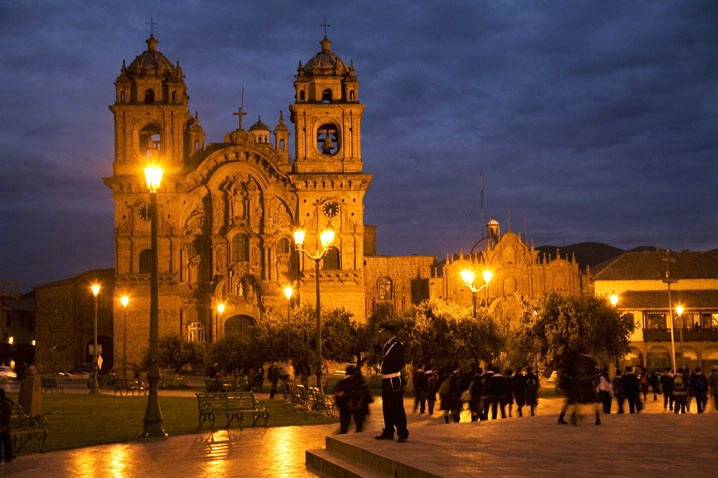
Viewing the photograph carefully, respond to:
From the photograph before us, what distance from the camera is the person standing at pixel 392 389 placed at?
13.6m

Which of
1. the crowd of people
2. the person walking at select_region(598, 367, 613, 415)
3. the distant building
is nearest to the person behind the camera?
the crowd of people

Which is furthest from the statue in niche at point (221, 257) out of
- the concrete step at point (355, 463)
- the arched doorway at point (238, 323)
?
the concrete step at point (355, 463)

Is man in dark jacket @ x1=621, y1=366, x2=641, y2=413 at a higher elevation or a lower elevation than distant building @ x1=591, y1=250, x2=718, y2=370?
lower

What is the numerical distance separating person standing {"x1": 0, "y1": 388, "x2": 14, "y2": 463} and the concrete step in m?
4.83

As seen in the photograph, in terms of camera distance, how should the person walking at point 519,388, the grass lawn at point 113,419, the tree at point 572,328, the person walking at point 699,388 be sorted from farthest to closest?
the tree at point 572,328 < the person walking at point 519,388 < the person walking at point 699,388 < the grass lawn at point 113,419

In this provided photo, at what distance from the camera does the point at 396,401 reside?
13609 millimetres

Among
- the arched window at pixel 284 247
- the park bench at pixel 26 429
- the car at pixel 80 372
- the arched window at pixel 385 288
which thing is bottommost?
the park bench at pixel 26 429

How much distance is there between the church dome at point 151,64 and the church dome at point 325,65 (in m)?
8.89

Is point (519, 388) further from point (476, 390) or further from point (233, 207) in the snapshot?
point (233, 207)

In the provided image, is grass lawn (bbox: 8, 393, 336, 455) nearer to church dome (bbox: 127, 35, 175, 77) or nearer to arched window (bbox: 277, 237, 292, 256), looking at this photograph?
arched window (bbox: 277, 237, 292, 256)

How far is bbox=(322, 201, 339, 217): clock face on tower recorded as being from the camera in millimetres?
59344

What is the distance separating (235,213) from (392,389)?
46929 mm

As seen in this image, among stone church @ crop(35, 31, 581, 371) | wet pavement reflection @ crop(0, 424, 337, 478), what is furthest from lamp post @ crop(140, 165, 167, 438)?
stone church @ crop(35, 31, 581, 371)

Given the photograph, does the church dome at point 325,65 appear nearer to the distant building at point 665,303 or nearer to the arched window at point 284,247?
the arched window at point 284,247
